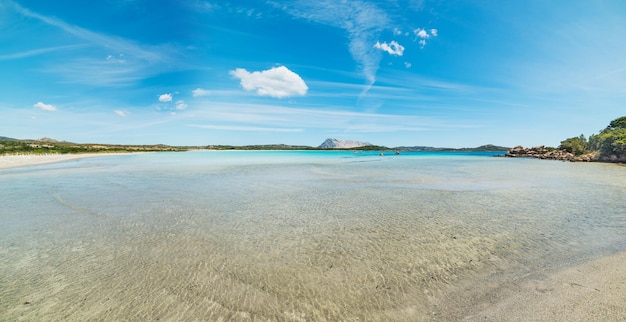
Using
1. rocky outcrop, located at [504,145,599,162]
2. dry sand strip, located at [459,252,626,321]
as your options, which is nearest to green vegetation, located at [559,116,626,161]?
rocky outcrop, located at [504,145,599,162]

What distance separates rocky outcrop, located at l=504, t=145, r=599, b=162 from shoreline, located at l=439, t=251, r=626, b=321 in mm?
76622

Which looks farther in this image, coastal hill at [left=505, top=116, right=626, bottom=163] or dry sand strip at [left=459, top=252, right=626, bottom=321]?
coastal hill at [left=505, top=116, right=626, bottom=163]

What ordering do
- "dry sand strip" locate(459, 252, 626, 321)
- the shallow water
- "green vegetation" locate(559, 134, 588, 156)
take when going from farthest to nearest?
"green vegetation" locate(559, 134, 588, 156), the shallow water, "dry sand strip" locate(459, 252, 626, 321)

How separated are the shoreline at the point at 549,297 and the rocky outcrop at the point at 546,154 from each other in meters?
76.6

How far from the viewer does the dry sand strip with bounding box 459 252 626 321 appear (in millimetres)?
4492

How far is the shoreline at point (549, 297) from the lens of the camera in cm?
452

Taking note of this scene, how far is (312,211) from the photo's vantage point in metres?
12.4

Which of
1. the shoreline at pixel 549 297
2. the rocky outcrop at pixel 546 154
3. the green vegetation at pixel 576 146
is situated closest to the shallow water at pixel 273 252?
the shoreline at pixel 549 297

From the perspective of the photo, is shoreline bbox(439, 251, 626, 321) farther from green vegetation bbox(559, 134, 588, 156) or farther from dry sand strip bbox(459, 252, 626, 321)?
green vegetation bbox(559, 134, 588, 156)

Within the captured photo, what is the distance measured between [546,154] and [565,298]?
105 meters

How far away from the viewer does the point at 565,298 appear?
5.00 meters

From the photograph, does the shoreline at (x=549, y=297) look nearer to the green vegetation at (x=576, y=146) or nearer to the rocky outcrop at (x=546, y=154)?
the rocky outcrop at (x=546, y=154)

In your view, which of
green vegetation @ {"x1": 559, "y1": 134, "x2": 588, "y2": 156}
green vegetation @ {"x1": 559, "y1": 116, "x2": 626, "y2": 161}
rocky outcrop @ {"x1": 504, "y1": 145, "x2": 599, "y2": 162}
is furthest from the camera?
green vegetation @ {"x1": 559, "y1": 134, "x2": 588, "y2": 156}

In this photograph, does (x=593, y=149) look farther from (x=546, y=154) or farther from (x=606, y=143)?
(x=606, y=143)
